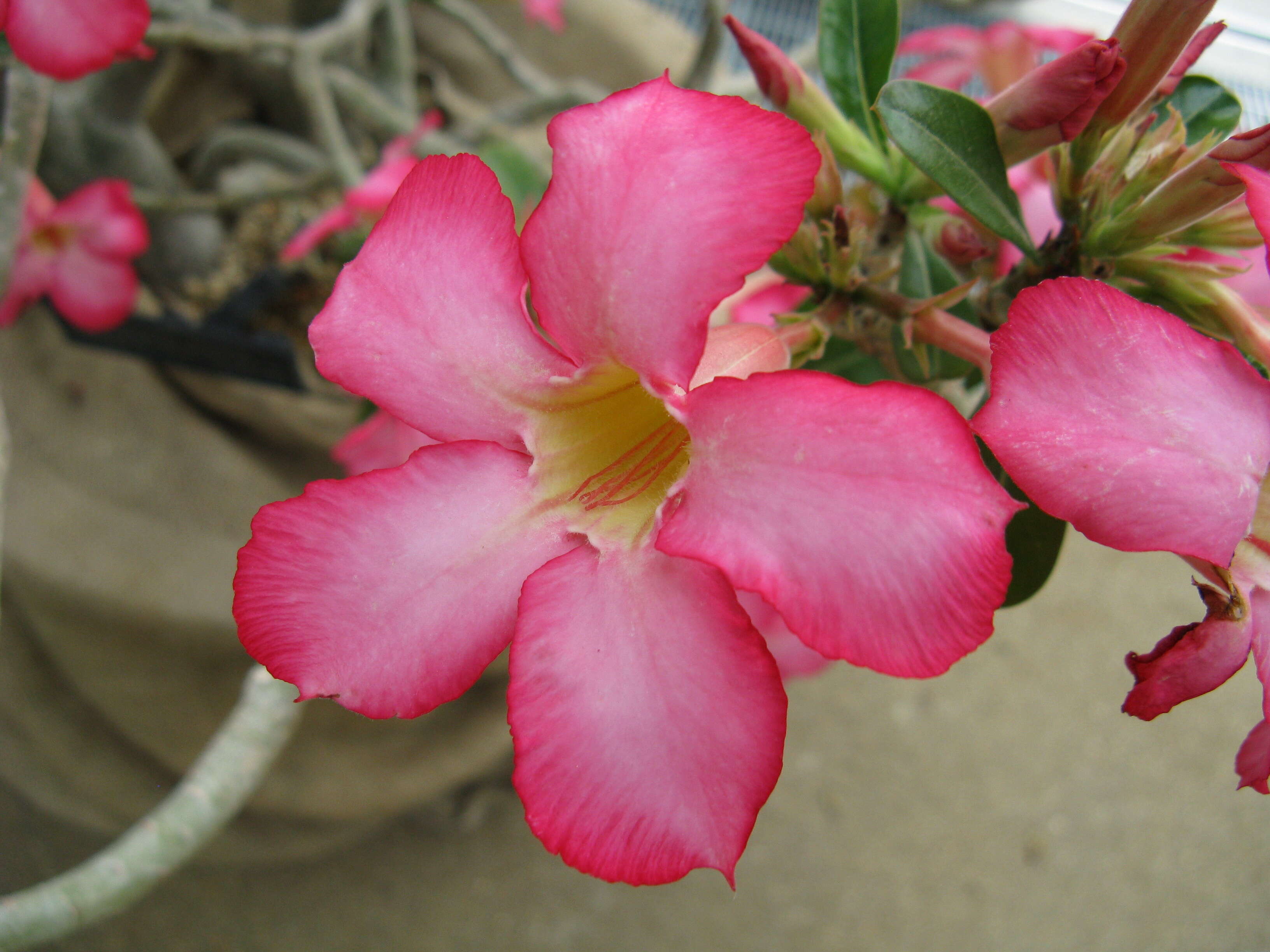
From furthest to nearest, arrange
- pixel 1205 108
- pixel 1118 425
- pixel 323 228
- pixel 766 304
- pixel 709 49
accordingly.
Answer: pixel 709 49 → pixel 323 228 → pixel 766 304 → pixel 1205 108 → pixel 1118 425

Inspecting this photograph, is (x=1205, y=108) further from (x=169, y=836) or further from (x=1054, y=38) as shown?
(x=169, y=836)

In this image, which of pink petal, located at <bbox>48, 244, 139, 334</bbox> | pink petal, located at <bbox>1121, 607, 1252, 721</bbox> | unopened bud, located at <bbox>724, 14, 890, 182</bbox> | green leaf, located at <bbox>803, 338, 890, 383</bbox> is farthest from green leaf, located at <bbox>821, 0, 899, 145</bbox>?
pink petal, located at <bbox>48, 244, 139, 334</bbox>

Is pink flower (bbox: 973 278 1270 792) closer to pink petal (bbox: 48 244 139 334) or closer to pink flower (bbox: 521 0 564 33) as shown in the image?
pink petal (bbox: 48 244 139 334)

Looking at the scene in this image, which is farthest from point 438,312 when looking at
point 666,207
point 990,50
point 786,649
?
point 990,50

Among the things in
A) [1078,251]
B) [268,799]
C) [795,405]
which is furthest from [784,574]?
[268,799]

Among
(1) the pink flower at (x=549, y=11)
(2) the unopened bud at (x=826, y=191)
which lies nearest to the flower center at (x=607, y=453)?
(2) the unopened bud at (x=826, y=191)
